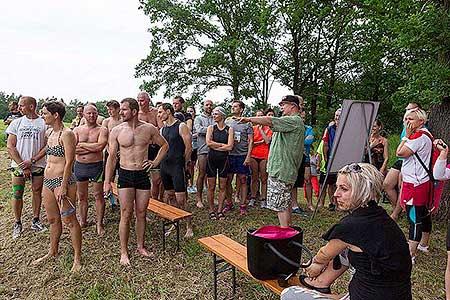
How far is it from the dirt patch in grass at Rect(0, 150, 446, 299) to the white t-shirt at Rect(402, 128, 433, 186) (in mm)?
964

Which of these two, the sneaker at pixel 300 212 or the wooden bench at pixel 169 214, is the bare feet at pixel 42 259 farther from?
the sneaker at pixel 300 212

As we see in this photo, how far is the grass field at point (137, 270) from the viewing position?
3.32 metres

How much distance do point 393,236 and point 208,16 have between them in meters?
15.8

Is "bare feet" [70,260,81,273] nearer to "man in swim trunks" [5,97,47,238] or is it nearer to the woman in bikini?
the woman in bikini

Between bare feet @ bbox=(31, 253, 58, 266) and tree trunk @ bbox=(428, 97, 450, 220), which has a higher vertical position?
tree trunk @ bbox=(428, 97, 450, 220)

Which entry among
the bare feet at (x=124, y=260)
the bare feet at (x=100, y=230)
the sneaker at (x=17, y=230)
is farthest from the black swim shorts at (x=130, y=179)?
the sneaker at (x=17, y=230)

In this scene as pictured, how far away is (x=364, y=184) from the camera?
1.93 m

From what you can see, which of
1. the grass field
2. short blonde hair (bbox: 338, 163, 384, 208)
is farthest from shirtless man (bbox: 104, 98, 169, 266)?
short blonde hair (bbox: 338, 163, 384, 208)

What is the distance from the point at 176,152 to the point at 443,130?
3.89 m

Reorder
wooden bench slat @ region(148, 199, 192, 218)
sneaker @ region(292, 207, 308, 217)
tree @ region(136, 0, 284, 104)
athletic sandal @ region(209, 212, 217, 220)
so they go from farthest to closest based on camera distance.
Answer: tree @ region(136, 0, 284, 104), sneaker @ region(292, 207, 308, 217), athletic sandal @ region(209, 212, 217, 220), wooden bench slat @ region(148, 199, 192, 218)

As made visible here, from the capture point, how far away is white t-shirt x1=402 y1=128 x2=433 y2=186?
11.7ft

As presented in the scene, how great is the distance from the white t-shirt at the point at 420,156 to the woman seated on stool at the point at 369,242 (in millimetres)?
1917

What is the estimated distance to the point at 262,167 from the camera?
587 cm

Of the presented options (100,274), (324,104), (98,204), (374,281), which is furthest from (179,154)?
(324,104)
